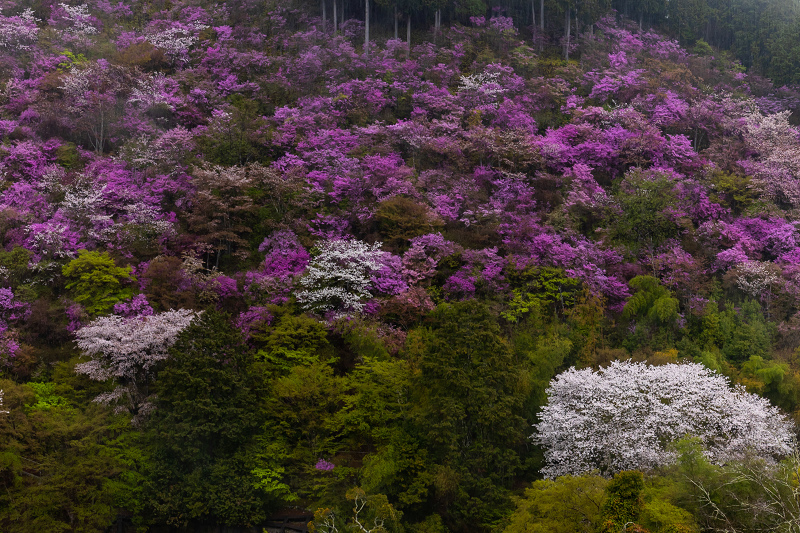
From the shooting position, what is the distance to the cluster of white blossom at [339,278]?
27828 mm

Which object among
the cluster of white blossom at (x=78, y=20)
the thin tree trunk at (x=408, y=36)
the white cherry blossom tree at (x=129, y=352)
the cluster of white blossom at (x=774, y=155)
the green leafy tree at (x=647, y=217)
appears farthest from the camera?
the cluster of white blossom at (x=78, y=20)

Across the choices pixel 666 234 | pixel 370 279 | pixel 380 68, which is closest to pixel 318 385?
pixel 370 279

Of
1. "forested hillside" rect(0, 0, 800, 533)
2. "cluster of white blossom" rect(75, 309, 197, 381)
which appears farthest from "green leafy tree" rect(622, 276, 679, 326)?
"cluster of white blossom" rect(75, 309, 197, 381)

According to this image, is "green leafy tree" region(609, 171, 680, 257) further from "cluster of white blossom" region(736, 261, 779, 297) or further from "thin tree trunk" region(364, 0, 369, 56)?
"thin tree trunk" region(364, 0, 369, 56)

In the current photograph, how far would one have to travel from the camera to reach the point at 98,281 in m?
27.7

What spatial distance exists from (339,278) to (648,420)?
14.1m

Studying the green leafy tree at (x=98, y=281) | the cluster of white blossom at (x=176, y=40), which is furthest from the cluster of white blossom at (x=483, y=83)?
the green leafy tree at (x=98, y=281)

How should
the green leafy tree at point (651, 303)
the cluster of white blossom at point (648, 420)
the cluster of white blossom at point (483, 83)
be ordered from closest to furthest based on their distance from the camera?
the cluster of white blossom at point (648, 420) → the green leafy tree at point (651, 303) → the cluster of white blossom at point (483, 83)

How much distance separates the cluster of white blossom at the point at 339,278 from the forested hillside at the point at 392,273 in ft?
0.51

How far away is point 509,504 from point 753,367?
1203cm

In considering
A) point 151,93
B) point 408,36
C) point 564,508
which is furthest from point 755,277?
point 151,93

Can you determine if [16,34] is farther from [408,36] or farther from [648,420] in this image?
[648,420]

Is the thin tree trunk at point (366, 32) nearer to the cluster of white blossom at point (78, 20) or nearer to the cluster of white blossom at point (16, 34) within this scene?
the cluster of white blossom at point (78, 20)

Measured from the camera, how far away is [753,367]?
25.8 m
